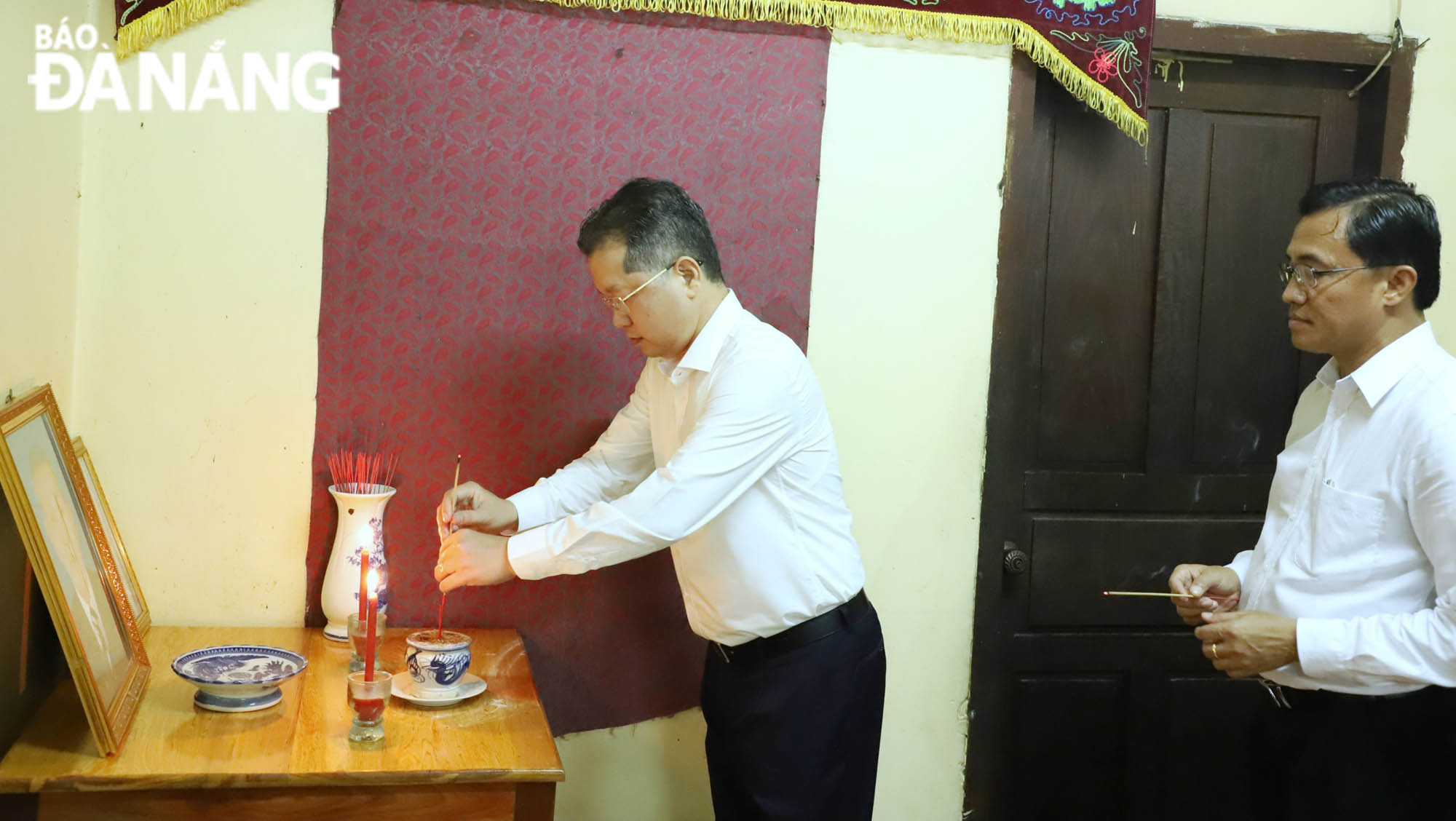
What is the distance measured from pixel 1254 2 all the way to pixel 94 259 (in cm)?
262

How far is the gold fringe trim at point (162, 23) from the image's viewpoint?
7.54 ft

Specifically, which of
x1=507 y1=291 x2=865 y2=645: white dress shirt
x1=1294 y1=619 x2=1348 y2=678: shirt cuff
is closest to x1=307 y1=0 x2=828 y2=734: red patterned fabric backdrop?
x1=507 y1=291 x2=865 y2=645: white dress shirt

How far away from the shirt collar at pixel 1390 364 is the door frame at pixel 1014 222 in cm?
91

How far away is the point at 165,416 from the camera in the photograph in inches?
94.3

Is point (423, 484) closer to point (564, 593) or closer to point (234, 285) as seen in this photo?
point (564, 593)

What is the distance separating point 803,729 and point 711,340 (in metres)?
0.74

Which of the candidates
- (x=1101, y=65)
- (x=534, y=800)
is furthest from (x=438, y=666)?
(x=1101, y=65)

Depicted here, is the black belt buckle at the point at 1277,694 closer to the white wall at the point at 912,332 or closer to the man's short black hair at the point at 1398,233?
the man's short black hair at the point at 1398,233

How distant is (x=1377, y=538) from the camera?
1.88m

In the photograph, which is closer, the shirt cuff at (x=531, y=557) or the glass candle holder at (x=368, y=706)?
the glass candle holder at (x=368, y=706)

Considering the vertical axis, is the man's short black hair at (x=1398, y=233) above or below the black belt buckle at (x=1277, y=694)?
above

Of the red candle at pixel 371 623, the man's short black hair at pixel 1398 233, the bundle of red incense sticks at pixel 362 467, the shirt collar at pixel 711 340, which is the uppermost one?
the man's short black hair at pixel 1398 233

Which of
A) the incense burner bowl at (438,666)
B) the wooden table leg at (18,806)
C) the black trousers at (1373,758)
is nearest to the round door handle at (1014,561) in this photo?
the black trousers at (1373,758)

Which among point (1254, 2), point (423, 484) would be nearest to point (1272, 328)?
point (1254, 2)
